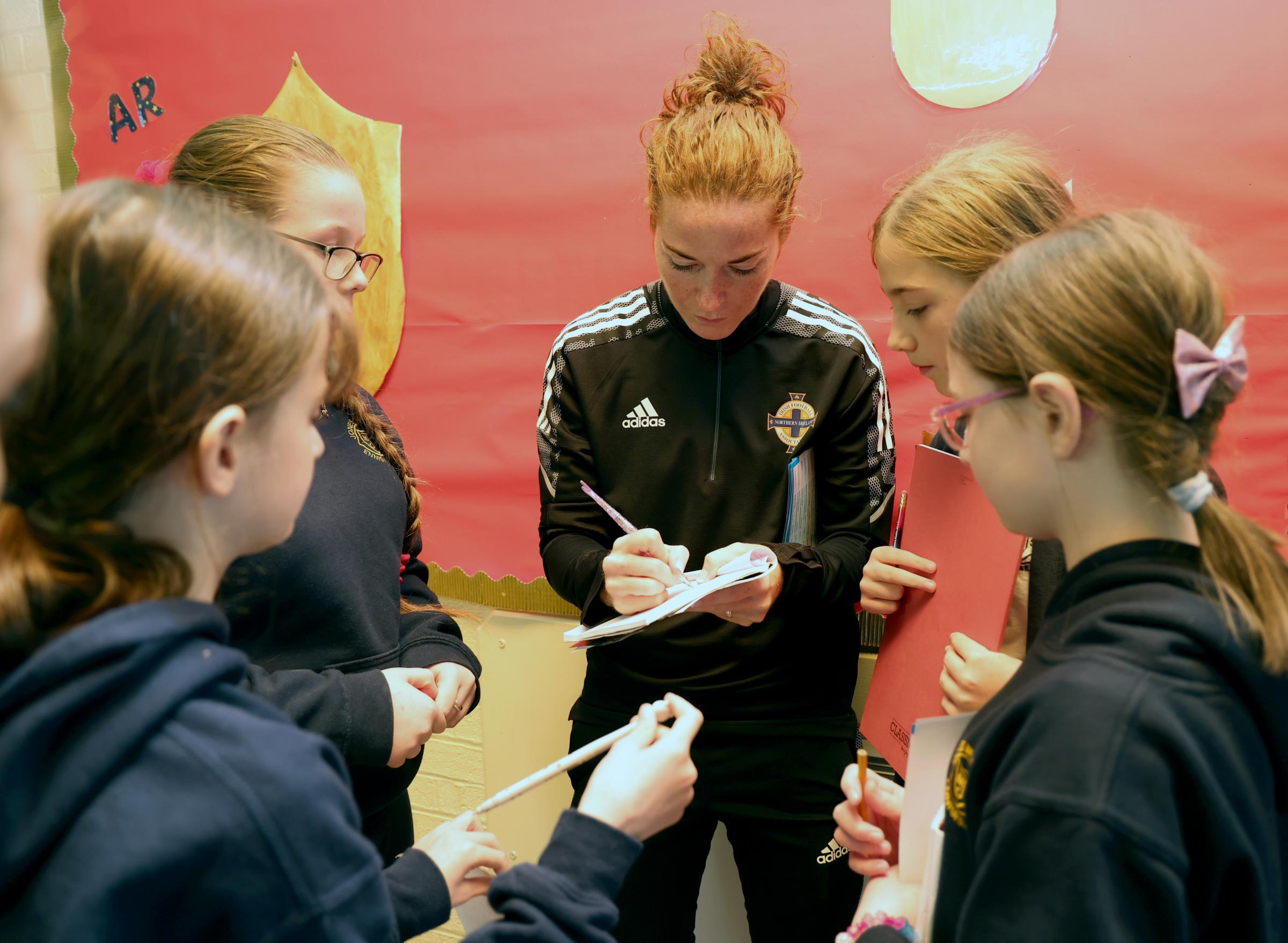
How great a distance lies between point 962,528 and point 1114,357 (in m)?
0.48

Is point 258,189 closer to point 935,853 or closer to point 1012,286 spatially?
point 1012,286

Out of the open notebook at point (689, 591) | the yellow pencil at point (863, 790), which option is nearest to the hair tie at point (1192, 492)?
the yellow pencil at point (863, 790)

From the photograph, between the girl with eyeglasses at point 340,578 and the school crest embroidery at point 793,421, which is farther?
the school crest embroidery at point 793,421

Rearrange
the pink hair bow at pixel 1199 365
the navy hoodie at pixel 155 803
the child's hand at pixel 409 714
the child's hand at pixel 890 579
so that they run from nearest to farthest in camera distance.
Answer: the navy hoodie at pixel 155 803, the pink hair bow at pixel 1199 365, the child's hand at pixel 409 714, the child's hand at pixel 890 579

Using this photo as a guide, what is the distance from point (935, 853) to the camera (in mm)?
925

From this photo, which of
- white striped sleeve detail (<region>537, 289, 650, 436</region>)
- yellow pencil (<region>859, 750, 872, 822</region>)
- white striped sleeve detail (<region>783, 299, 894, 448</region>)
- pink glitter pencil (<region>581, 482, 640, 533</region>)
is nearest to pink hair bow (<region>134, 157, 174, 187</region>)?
white striped sleeve detail (<region>537, 289, 650, 436</region>)

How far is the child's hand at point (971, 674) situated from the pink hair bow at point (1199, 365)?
428 mm

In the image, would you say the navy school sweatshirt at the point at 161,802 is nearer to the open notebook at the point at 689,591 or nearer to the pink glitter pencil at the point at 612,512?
the open notebook at the point at 689,591

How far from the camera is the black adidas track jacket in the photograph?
61.9 inches

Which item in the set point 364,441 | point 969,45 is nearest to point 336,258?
point 364,441

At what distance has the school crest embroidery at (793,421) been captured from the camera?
5.17 feet

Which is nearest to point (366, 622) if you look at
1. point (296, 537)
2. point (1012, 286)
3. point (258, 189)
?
point (296, 537)

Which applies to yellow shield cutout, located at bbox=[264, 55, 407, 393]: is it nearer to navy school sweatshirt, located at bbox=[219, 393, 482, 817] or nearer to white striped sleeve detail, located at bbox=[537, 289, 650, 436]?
white striped sleeve detail, located at bbox=[537, 289, 650, 436]

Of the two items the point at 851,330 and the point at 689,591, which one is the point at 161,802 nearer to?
the point at 689,591
